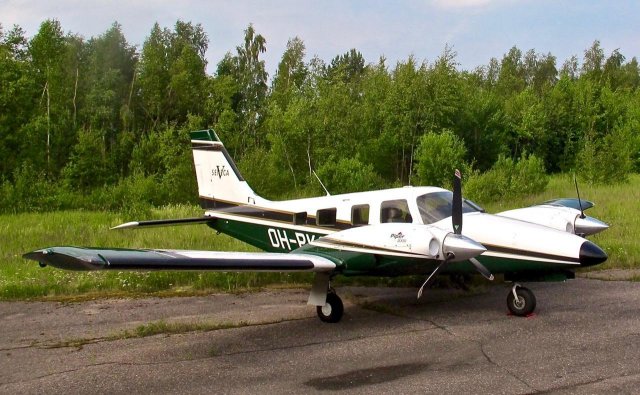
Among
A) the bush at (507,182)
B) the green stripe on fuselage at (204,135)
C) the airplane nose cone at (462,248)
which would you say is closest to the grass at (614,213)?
the bush at (507,182)

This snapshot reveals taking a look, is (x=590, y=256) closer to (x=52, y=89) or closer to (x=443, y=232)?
(x=443, y=232)

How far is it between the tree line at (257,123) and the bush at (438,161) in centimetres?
8

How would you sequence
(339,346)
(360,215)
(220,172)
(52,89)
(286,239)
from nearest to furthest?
(339,346), (360,215), (286,239), (220,172), (52,89)

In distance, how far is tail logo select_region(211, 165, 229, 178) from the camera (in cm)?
1359

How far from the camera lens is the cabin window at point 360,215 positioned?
10.7m

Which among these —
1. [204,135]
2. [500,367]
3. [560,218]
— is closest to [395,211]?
[560,218]

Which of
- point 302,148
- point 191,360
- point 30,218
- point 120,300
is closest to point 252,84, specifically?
point 302,148

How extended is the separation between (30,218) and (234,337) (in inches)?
1047

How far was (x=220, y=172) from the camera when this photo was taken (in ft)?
44.8

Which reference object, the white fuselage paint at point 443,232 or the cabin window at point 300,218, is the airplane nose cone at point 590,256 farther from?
the cabin window at point 300,218

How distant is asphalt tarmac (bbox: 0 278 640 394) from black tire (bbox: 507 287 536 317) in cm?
17

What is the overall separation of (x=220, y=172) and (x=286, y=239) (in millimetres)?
2706

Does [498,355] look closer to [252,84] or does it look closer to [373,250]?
[373,250]

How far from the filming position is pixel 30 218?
1251 inches
